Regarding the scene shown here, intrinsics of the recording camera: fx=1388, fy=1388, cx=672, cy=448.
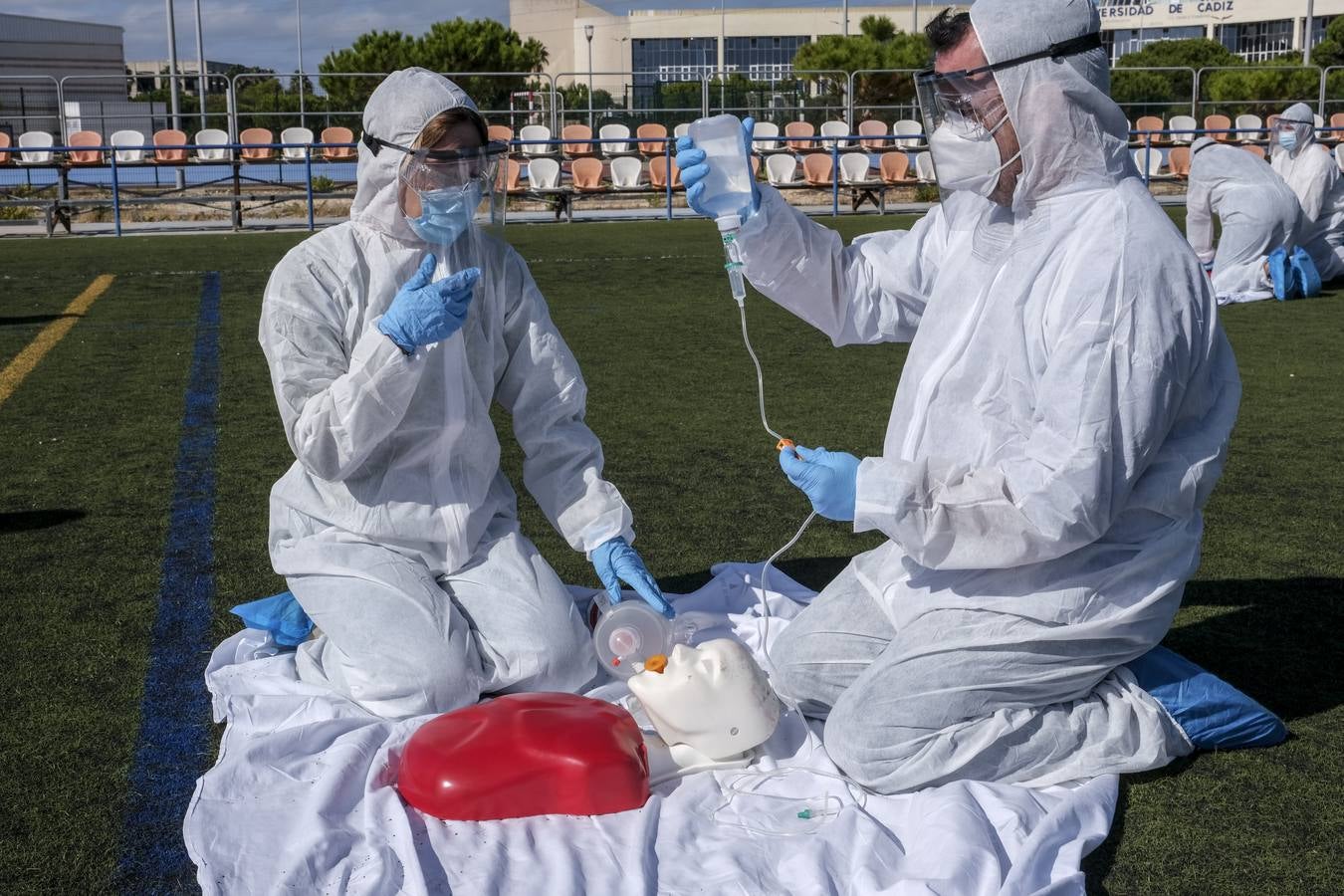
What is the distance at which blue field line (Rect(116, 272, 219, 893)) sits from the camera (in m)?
2.60

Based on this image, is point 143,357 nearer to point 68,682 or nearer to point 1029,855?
point 68,682

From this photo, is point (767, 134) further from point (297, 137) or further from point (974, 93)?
point (974, 93)

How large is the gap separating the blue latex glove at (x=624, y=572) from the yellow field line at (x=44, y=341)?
4.37 meters

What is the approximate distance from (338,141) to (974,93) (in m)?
18.3

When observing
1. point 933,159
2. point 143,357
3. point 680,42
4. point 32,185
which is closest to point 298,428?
point 933,159

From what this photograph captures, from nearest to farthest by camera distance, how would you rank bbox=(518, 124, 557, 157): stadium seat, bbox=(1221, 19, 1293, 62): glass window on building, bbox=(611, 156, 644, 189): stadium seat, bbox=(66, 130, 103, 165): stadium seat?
bbox=(66, 130, 103, 165): stadium seat
bbox=(611, 156, 644, 189): stadium seat
bbox=(518, 124, 557, 157): stadium seat
bbox=(1221, 19, 1293, 62): glass window on building

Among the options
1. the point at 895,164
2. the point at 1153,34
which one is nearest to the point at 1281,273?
the point at 895,164

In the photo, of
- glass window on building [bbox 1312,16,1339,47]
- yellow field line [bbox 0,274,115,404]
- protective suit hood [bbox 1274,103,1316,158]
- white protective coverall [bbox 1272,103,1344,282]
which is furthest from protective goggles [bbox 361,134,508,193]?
glass window on building [bbox 1312,16,1339,47]

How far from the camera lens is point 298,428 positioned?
314cm

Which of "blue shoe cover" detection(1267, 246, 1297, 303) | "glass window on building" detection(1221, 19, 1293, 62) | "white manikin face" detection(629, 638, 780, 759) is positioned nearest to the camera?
"white manikin face" detection(629, 638, 780, 759)

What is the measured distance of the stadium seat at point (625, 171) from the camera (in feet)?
62.3

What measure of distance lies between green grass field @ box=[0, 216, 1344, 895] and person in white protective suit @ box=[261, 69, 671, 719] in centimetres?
51

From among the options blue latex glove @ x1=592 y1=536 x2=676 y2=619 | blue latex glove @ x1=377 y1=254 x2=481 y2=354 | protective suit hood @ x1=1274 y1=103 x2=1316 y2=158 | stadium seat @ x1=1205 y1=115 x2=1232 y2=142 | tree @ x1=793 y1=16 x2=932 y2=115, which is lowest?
blue latex glove @ x1=592 y1=536 x2=676 y2=619

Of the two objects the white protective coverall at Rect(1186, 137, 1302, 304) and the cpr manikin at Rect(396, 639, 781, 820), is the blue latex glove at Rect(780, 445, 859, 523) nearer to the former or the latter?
the cpr manikin at Rect(396, 639, 781, 820)
